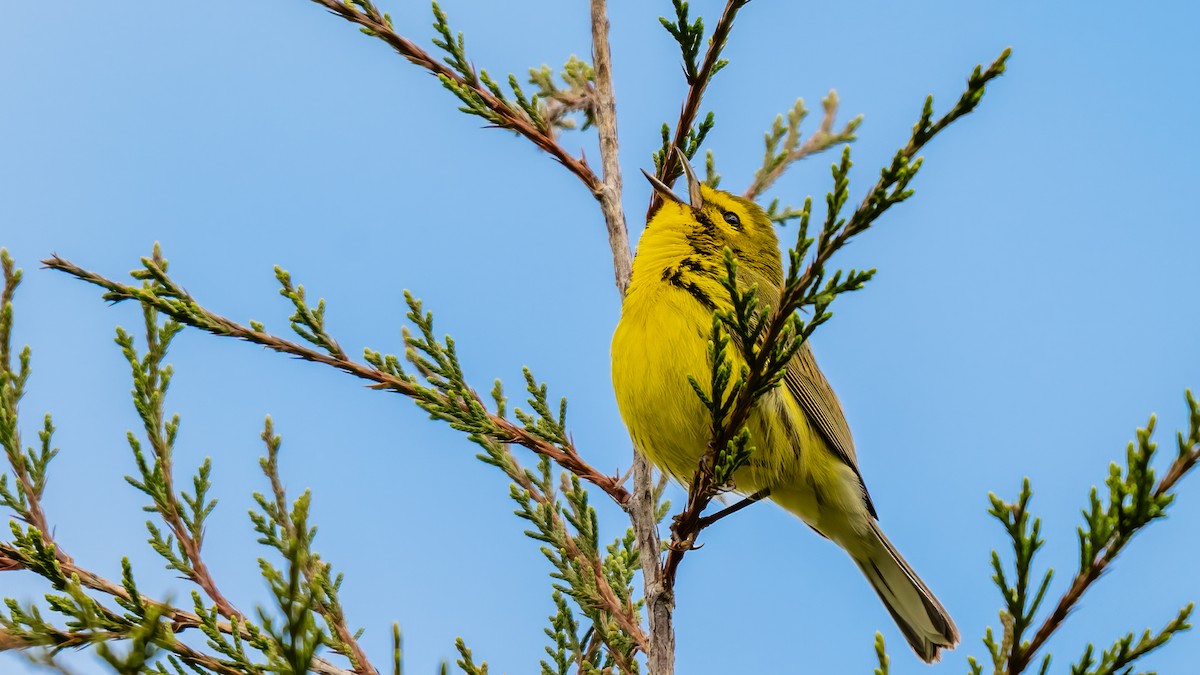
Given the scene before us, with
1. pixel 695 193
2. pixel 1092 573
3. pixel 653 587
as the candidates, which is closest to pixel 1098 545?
pixel 1092 573

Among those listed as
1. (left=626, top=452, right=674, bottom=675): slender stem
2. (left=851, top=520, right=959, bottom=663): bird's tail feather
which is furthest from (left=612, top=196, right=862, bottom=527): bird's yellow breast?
(left=851, top=520, right=959, bottom=663): bird's tail feather

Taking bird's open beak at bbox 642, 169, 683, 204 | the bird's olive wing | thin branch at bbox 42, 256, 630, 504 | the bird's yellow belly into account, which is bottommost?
thin branch at bbox 42, 256, 630, 504

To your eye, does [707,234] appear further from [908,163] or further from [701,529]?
[908,163]

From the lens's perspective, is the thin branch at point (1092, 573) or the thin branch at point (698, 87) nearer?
the thin branch at point (1092, 573)

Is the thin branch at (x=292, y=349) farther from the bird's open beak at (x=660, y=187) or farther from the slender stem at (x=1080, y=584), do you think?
the slender stem at (x=1080, y=584)

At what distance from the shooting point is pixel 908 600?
5.39 metres

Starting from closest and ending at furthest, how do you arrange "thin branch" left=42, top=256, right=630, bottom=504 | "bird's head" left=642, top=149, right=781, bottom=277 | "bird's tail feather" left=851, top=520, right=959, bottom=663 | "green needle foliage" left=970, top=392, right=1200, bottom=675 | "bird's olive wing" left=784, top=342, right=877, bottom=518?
"green needle foliage" left=970, top=392, right=1200, bottom=675 < "thin branch" left=42, top=256, right=630, bottom=504 < "bird's olive wing" left=784, top=342, right=877, bottom=518 < "bird's head" left=642, top=149, right=781, bottom=277 < "bird's tail feather" left=851, top=520, right=959, bottom=663

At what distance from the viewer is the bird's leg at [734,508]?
154 inches

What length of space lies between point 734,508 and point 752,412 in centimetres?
46

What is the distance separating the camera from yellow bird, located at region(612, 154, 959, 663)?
4598 millimetres

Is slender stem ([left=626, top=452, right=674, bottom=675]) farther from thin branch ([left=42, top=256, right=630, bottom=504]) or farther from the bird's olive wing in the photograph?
the bird's olive wing

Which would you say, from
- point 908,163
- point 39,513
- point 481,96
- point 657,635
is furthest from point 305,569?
point 908,163

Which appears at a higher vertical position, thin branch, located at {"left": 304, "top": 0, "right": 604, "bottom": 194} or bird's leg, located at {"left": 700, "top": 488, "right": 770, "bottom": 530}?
thin branch, located at {"left": 304, "top": 0, "right": 604, "bottom": 194}

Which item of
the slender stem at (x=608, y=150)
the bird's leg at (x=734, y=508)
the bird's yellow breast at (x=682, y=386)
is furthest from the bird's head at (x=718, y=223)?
the bird's leg at (x=734, y=508)
